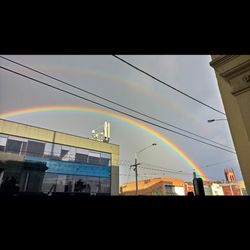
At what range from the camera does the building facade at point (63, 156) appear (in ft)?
43.0

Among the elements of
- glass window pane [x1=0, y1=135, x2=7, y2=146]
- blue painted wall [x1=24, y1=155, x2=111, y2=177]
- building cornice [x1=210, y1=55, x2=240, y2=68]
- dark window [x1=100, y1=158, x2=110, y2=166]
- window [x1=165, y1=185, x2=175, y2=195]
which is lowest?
window [x1=165, y1=185, x2=175, y2=195]

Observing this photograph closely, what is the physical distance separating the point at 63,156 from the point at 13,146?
12.6 feet

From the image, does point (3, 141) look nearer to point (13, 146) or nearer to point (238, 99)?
point (13, 146)

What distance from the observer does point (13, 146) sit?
42.8 feet

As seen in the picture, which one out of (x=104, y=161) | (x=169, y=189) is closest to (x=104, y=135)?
(x=104, y=161)

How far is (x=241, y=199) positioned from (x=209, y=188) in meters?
31.7

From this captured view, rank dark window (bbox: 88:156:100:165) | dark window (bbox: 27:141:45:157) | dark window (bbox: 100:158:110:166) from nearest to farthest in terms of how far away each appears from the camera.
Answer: dark window (bbox: 27:141:45:157) < dark window (bbox: 88:156:100:165) < dark window (bbox: 100:158:110:166)

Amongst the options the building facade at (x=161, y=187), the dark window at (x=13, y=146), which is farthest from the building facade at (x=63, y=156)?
the building facade at (x=161, y=187)

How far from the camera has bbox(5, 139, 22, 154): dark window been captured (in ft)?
42.0

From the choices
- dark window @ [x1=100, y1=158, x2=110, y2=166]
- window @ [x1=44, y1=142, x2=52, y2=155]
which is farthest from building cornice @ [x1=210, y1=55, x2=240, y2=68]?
dark window @ [x1=100, y1=158, x2=110, y2=166]

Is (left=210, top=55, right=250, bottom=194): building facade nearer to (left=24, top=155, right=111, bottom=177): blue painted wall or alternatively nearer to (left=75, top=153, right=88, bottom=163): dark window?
(left=24, top=155, right=111, bottom=177): blue painted wall
